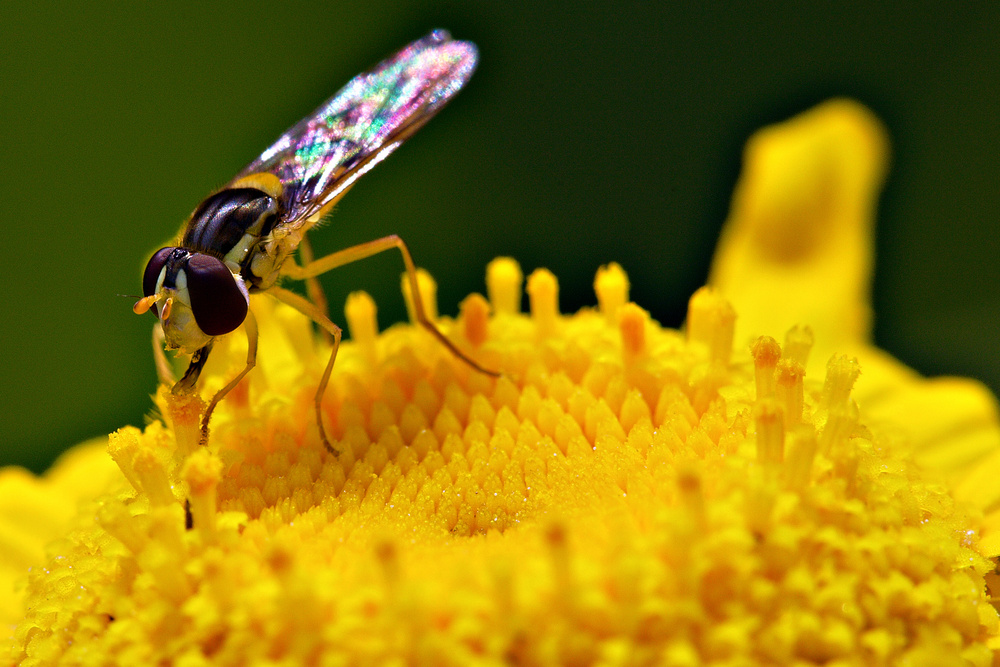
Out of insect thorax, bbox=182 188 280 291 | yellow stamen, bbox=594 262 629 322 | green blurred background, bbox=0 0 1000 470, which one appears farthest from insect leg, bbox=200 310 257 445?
green blurred background, bbox=0 0 1000 470

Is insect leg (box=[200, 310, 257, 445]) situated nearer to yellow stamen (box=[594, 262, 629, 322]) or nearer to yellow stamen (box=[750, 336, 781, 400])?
yellow stamen (box=[594, 262, 629, 322])

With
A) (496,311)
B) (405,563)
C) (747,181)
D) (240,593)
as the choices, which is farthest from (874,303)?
(240,593)

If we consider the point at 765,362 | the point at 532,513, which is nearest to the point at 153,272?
the point at 532,513

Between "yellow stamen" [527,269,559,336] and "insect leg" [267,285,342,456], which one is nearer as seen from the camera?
"insect leg" [267,285,342,456]

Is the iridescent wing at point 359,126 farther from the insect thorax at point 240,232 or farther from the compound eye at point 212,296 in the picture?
the compound eye at point 212,296

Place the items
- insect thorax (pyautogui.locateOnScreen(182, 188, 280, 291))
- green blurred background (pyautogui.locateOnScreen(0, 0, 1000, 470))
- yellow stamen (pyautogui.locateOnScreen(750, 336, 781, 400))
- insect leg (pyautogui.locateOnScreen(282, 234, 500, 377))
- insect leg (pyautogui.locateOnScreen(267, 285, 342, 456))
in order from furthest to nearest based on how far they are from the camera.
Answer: green blurred background (pyautogui.locateOnScreen(0, 0, 1000, 470))
insect leg (pyautogui.locateOnScreen(282, 234, 500, 377))
insect thorax (pyautogui.locateOnScreen(182, 188, 280, 291))
insect leg (pyautogui.locateOnScreen(267, 285, 342, 456))
yellow stamen (pyautogui.locateOnScreen(750, 336, 781, 400))
